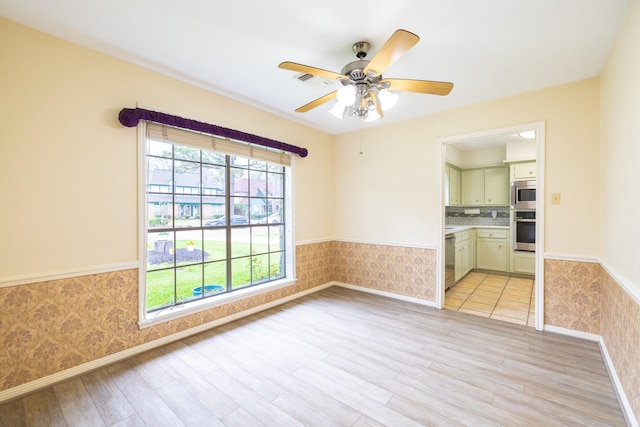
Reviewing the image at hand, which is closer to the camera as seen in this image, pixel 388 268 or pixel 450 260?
pixel 388 268

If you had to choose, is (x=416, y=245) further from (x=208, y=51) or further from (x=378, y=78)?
(x=208, y=51)

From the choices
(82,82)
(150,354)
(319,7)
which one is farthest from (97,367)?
(319,7)

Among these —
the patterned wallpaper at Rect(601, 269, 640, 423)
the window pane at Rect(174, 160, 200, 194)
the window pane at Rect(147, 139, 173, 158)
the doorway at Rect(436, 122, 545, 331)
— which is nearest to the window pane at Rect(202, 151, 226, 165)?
the window pane at Rect(174, 160, 200, 194)

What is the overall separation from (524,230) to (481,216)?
1016 millimetres

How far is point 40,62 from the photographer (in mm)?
2043

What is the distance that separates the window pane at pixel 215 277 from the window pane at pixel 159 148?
125 centimetres

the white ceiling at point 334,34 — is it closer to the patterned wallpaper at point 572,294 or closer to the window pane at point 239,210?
the window pane at point 239,210

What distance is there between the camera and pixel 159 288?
281cm

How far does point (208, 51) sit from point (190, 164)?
3.73ft

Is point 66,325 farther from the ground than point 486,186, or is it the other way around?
point 486,186

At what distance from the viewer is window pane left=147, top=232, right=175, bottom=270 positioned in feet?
8.84

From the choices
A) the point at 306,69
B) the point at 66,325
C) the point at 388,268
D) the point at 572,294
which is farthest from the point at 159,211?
the point at 572,294

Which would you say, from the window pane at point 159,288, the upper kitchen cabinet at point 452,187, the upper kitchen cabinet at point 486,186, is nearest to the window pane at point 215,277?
the window pane at point 159,288

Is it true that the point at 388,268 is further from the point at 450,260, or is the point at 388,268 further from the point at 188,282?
the point at 188,282
